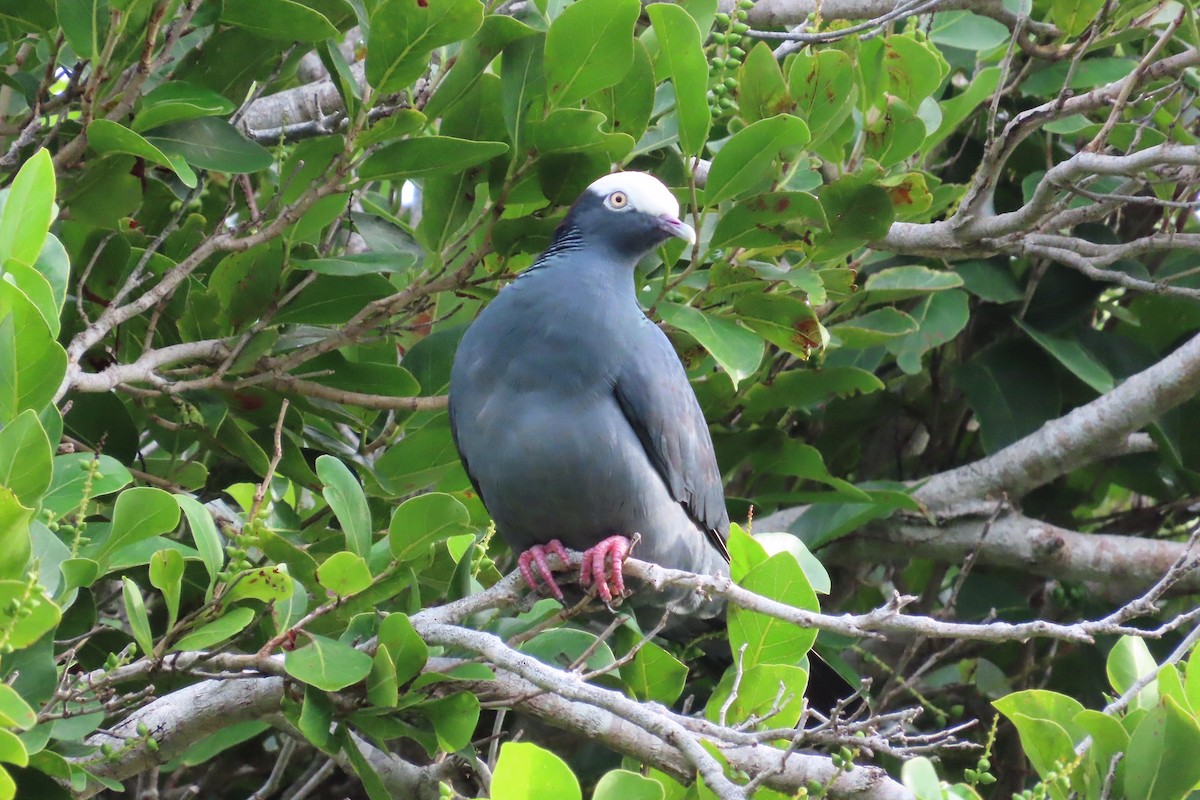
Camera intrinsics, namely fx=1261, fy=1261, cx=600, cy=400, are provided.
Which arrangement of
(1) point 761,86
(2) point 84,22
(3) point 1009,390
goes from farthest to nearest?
(3) point 1009,390, (1) point 761,86, (2) point 84,22

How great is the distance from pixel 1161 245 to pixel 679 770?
2189 millimetres

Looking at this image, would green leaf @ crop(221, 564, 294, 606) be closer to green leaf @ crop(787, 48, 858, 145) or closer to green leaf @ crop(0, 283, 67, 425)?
green leaf @ crop(0, 283, 67, 425)

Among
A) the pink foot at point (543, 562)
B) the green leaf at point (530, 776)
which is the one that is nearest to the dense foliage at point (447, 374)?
the green leaf at point (530, 776)

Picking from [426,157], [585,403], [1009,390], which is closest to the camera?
[426,157]

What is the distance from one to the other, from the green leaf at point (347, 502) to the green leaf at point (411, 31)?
100cm

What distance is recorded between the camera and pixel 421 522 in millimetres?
2826

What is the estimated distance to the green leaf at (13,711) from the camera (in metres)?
1.90

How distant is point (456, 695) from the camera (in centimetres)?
275

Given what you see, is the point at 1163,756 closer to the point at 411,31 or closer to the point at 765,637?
the point at 765,637

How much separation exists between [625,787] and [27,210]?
4.96 feet

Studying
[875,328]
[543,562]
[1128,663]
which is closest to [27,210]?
[543,562]

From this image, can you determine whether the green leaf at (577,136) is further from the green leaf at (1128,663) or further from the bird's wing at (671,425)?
the green leaf at (1128,663)

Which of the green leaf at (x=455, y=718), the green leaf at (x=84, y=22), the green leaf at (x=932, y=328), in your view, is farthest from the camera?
the green leaf at (x=932, y=328)

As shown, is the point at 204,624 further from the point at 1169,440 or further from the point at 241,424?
the point at 1169,440
